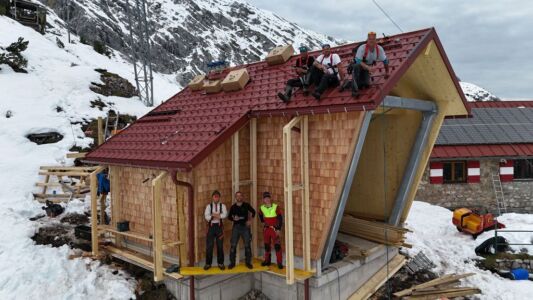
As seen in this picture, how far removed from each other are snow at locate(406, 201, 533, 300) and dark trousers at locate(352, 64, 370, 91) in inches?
274

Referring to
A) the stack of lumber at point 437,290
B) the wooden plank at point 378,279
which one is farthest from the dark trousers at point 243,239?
the stack of lumber at point 437,290

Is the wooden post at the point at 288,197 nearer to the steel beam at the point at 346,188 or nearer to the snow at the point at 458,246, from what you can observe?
the steel beam at the point at 346,188

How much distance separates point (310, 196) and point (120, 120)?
1425cm

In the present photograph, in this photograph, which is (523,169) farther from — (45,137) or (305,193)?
(45,137)

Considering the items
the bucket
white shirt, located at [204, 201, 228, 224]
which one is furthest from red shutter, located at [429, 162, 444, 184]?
white shirt, located at [204, 201, 228, 224]

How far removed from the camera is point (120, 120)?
1947 centimetres

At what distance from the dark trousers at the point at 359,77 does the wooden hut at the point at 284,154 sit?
0.59 feet

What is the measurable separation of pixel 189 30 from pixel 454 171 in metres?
111

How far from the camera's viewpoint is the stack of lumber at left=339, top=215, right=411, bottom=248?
10.8 meters

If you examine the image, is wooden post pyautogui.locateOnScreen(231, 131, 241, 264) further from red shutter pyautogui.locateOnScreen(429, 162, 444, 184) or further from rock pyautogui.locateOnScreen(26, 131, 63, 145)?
red shutter pyautogui.locateOnScreen(429, 162, 444, 184)

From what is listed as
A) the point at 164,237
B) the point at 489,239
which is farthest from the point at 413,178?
the point at 164,237

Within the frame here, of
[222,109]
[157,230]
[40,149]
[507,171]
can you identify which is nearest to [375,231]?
[222,109]

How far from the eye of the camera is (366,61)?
7.79 m

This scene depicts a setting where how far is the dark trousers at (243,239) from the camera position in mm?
8484
